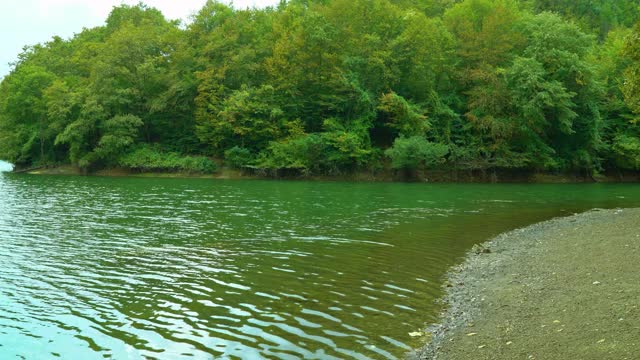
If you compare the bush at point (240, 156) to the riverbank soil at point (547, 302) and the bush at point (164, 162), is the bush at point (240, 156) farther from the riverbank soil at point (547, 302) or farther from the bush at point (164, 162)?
the riverbank soil at point (547, 302)

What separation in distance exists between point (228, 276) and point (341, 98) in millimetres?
47246

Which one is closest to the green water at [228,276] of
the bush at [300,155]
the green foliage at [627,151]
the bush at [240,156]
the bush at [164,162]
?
the bush at [300,155]

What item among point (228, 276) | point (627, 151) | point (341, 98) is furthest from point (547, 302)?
point (627, 151)

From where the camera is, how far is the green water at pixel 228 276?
909 centimetres

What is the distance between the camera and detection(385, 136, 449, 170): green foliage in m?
53.2

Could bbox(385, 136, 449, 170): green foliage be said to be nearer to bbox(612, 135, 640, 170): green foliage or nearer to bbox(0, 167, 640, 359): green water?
bbox(612, 135, 640, 170): green foliage

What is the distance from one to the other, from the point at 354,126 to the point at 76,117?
38.1 metres

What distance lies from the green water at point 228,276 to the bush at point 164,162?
105 feet

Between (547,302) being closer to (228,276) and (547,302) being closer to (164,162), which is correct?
(228,276)

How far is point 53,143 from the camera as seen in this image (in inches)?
2849

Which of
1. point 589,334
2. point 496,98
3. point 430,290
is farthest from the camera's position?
point 496,98

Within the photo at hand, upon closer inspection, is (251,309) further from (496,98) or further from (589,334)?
(496,98)

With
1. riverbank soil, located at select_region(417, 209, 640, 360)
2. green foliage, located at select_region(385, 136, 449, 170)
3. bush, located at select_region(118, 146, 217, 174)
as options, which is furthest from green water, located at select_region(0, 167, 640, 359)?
bush, located at select_region(118, 146, 217, 174)

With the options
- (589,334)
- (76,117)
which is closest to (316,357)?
(589,334)
